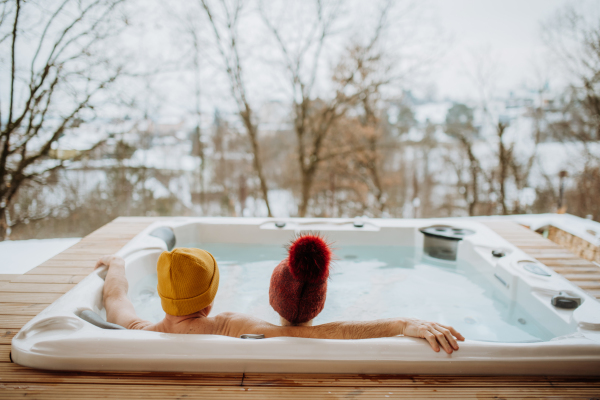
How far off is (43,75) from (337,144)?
3.81m

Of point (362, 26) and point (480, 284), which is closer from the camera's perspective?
point (480, 284)

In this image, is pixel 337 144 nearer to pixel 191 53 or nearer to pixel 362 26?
pixel 362 26

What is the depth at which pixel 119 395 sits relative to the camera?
797 mm

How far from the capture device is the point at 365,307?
164cm

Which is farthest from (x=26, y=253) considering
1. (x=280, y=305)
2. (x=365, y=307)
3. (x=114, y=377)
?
(x=365, y=307)

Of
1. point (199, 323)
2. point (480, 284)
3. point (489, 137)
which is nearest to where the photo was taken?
point (199, 323)

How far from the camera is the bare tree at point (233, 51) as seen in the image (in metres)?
4.50

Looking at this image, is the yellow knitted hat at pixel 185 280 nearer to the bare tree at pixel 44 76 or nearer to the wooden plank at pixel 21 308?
the wooden plank at pixel 21 308

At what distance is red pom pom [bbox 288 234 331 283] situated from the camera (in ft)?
2.81

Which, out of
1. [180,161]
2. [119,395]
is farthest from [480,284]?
[180,161]

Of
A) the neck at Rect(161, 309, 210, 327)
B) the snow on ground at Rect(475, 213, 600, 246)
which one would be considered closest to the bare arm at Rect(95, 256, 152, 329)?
the neck at Rect(161, 309, 210, 327)

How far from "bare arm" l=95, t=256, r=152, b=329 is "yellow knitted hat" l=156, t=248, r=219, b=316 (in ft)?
0.75

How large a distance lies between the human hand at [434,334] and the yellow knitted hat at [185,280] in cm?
54

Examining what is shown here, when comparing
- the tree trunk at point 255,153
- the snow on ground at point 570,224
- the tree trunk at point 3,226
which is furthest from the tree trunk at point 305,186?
the tree trunk at point 3,226
